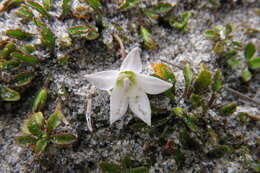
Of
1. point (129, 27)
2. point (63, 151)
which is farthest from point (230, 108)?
point (63, 151)

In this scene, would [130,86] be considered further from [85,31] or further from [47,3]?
[47,3]

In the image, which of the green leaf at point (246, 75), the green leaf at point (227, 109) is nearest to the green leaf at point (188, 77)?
the green leaf at point (227, 109)

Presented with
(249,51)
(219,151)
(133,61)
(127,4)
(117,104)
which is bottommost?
(219,151)

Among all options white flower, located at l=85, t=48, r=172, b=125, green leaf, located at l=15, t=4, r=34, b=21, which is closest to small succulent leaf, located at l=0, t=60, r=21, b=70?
green leaf, located at l=15, t=4, r=34, b=21

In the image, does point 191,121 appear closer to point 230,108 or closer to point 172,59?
point 230,108

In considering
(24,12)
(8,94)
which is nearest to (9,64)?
(8,94)
